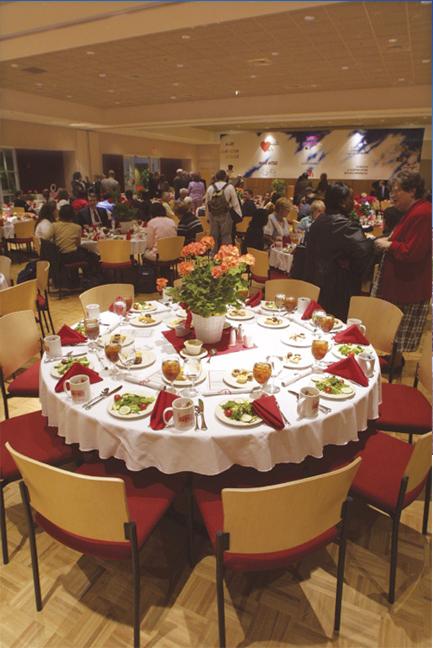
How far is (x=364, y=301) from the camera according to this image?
3.26 m

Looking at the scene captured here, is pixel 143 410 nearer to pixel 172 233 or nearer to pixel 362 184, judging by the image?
pixel 172 233

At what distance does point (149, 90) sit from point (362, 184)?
288 inches

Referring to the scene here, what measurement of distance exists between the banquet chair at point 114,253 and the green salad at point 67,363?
Result: 140 inches

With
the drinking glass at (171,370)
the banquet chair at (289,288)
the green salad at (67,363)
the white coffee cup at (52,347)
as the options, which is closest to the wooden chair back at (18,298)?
the white coffee cup at (52,347)

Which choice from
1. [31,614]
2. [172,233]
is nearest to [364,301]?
[31,614]

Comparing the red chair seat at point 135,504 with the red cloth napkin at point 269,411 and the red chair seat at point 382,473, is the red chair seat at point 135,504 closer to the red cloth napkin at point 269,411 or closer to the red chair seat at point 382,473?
the red cloth napkin at point 269,411

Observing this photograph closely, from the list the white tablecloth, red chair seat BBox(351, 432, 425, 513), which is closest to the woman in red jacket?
red chair seat BBox(351, 432, 425, 513)

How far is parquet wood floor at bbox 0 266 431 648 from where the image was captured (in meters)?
1.84

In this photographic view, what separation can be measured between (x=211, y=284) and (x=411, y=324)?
205cm

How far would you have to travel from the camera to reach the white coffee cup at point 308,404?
1.88 meters

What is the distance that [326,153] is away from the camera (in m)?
13.7

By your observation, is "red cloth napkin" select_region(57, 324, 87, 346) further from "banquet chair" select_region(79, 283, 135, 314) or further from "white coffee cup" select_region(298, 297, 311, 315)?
"white coffee cup" select_region(298, 297, 311, 315)

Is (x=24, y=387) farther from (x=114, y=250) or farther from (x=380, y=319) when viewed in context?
(x=114, y=250)

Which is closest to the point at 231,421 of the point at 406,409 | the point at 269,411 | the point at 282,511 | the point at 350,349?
the point at 269,411
